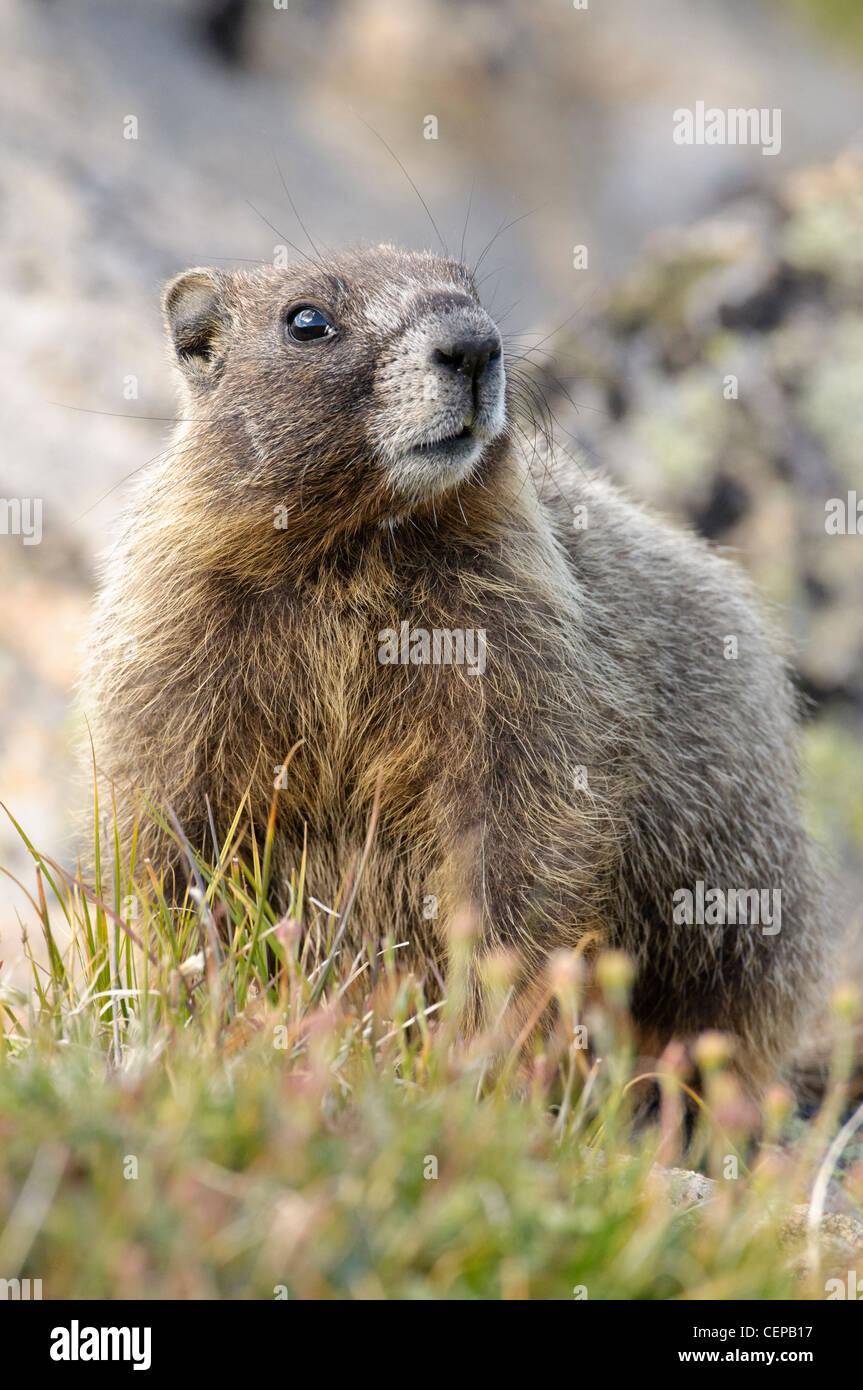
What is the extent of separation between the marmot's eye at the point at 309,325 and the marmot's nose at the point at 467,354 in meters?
0.57

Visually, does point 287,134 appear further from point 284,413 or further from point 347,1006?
point 347,1006

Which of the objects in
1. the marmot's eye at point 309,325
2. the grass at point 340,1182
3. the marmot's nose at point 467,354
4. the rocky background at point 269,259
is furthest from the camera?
the rocky background at point 269,259

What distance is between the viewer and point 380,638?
5184 mm

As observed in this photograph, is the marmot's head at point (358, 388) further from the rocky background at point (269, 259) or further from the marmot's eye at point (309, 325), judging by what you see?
the rocky background at point (269, 259)

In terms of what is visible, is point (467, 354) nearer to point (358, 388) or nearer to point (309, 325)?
point (358, 388)

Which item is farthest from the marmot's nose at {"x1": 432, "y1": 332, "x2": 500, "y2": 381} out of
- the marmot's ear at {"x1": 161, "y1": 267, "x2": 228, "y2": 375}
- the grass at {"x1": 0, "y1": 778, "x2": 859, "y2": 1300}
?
the grass at {"x1": 0, "y1": 778, "x2": 859, "y2": 1300}

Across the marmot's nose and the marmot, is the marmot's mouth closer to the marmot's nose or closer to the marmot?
the marmot

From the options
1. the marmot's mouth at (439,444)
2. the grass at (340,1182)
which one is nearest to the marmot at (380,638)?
the marmot's mouth at (439,444)

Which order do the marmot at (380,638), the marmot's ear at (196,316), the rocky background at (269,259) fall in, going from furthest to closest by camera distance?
the rocky background at (269,259) < the marmot's ear at (196,316) < the marmot at (380,638)

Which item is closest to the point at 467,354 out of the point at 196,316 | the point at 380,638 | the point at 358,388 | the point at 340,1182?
the point at 358,388

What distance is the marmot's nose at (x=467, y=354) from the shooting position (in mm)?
4805

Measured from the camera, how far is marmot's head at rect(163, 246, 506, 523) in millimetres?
4832
